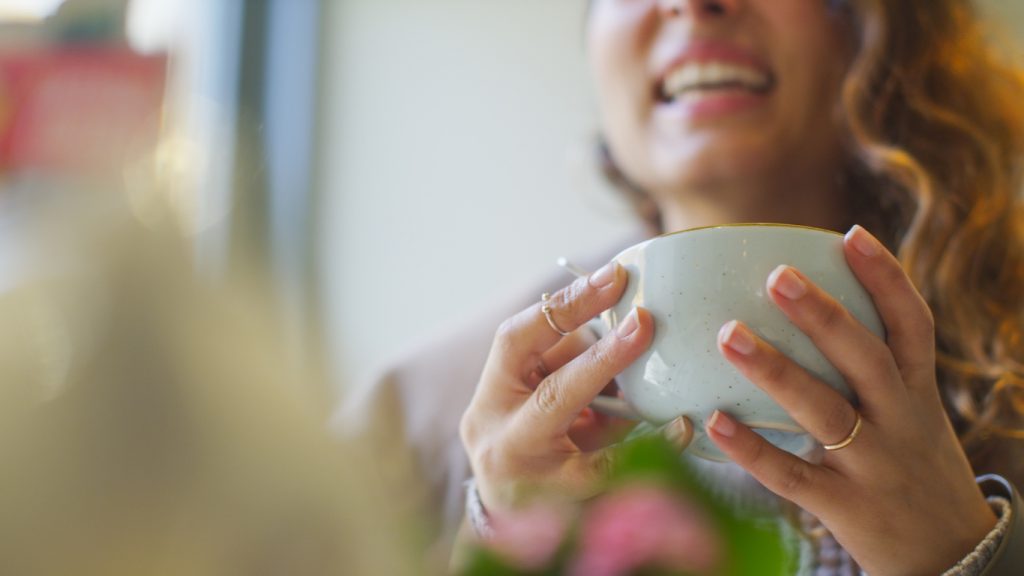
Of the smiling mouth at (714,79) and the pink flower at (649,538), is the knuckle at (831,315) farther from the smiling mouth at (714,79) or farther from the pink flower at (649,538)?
the smiling mouth at (714,79)

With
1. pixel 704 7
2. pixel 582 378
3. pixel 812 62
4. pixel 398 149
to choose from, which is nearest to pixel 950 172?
pixel 812 62

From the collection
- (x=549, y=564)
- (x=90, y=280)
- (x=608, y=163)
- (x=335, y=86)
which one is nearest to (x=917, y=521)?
(x=549, y=564)

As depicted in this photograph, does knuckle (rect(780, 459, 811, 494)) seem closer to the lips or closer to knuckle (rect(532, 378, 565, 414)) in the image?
knuckle (rect(532, 378, 565, 414))

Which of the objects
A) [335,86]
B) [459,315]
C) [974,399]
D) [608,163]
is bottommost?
[459,315]

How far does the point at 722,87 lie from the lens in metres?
0.83

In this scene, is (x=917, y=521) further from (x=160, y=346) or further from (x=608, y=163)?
(x=608, y=163)

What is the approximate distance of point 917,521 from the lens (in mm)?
531

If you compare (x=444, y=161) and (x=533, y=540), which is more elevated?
(x=533, y=540)

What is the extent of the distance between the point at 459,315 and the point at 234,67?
0.56 m

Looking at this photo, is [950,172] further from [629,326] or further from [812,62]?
[629,326]

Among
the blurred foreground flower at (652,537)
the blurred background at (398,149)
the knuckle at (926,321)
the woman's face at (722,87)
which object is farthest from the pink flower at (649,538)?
the blurred background at (398,149)

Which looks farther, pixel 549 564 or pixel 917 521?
pixel 917 521

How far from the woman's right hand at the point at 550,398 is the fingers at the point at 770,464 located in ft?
0.07

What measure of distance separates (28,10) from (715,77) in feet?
1.76
